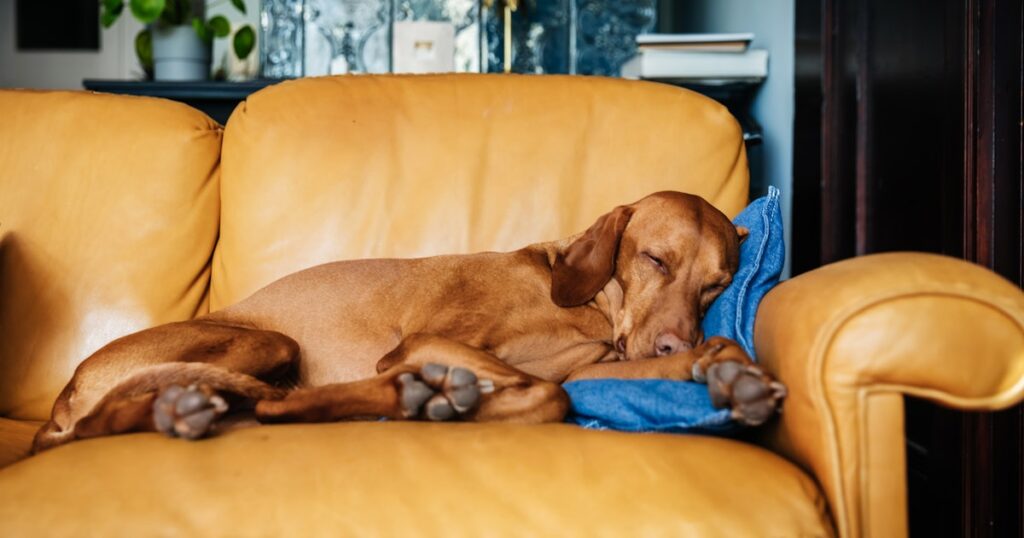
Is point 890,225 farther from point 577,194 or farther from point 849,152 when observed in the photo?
point 577,194

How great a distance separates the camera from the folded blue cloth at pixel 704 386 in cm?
168

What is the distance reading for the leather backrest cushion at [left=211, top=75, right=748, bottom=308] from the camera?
2.54m

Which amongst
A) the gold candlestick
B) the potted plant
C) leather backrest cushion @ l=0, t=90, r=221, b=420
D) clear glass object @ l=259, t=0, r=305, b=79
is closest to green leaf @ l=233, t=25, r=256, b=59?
clear glass object @ l=259, t=0, r=305, b=79

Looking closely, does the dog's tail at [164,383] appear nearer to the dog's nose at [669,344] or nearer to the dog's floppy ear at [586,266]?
the dog's floppy ear at [586,266]

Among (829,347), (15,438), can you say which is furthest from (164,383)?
(829,347)

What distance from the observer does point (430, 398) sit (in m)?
1.74

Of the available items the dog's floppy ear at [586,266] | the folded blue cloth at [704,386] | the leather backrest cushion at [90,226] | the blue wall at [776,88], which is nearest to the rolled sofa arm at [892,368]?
the folded blue cloth at [704,386]

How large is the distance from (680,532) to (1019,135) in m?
1.36

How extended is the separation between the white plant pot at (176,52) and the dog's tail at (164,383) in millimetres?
2397

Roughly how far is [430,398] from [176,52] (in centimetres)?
277

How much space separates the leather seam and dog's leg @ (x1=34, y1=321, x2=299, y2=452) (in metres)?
1.04

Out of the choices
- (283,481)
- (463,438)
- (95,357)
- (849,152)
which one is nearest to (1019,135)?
(849,152)

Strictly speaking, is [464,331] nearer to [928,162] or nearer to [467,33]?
[928,162]

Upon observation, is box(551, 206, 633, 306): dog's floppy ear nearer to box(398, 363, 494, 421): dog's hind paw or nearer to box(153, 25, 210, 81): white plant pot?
box(398, 363, 494, 421): dog's hind paw
